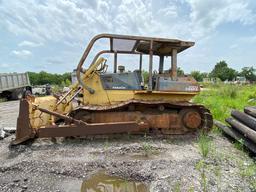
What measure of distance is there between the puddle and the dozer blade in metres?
1.67

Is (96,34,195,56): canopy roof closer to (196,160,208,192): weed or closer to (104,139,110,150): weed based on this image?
(104,139,110,150): weed

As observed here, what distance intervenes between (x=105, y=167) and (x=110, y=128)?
1425 mm

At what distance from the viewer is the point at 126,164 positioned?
13.2 feet

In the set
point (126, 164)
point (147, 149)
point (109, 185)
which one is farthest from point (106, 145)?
point (109, 185)

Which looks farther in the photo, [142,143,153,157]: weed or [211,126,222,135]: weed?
[211,126,222,135]: weed

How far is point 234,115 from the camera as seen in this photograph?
20.7 feet

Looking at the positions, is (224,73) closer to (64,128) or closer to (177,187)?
(64,128)

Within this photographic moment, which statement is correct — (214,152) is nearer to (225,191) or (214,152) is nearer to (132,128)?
(225,191)

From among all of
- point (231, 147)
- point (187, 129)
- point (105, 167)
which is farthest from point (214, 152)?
point (105, 167)

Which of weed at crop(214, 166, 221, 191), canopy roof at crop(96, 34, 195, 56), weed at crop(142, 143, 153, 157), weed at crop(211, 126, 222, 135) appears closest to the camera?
weed at crop(214, 166, 221, 191)

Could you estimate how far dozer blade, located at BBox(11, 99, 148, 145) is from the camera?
505cm

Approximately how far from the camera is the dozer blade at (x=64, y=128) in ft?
16.6

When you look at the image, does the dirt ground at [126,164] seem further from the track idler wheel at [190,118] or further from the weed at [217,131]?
the weed at [217,131]

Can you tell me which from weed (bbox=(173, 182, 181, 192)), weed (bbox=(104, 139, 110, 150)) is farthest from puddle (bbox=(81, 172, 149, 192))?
weed (bbox=(104, 139, 110, 150))
